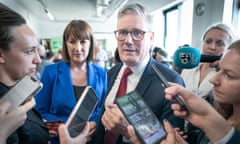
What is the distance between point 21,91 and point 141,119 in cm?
48

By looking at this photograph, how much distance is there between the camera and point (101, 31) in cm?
908

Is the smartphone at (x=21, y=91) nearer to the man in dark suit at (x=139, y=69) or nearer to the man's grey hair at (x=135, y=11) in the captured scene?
the man in dark suit at (x=139, y=69)

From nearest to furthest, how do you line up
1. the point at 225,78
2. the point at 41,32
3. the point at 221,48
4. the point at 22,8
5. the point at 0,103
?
the point at 0,103 < the point at 225,78 < the point at 221,48 < the point at 22,8 < the point at 41,32

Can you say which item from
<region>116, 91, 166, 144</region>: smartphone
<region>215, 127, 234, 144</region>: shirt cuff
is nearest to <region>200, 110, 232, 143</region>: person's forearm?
<region>215, 127, 234, 144</region>: shirt cuff

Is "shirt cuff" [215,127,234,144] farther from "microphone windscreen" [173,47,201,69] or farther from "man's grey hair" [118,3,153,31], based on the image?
"man's grey hair" [118,3,153,31]

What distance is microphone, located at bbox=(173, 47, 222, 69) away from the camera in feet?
3.42

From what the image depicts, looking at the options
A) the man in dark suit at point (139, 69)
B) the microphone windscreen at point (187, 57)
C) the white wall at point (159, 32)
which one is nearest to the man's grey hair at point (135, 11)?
the man in dark suit at point (139, 69)

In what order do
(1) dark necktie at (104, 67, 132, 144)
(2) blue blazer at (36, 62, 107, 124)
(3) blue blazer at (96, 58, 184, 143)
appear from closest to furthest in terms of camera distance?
(3) blue blazer at (96, 58, 184, 143), (1) dark necktie at (104, 67, 132, 144), (2) blue blazer at (36, 62, 107, 124)

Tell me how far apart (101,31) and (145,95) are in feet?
27.3

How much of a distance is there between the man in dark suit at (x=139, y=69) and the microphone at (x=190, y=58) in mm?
73

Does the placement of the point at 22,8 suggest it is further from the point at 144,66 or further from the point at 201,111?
the point at 201,111

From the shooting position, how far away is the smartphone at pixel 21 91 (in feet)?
2.08

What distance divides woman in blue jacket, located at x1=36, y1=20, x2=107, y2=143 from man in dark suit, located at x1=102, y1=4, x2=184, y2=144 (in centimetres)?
46

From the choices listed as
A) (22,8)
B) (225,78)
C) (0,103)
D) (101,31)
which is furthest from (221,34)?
(101,31)
